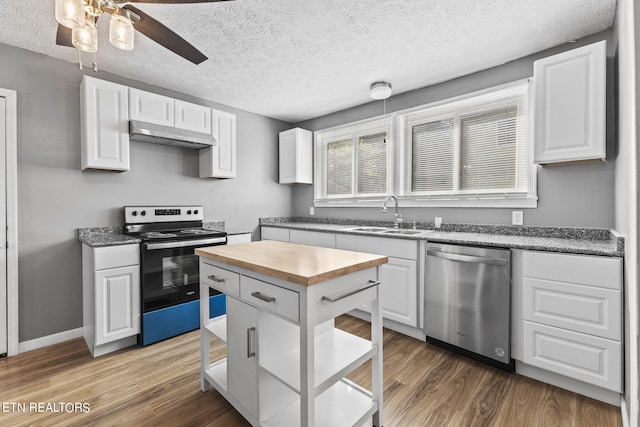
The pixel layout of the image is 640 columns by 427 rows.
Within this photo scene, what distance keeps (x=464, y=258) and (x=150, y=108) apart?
10.1 feet

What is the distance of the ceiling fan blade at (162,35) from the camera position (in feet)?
5.08

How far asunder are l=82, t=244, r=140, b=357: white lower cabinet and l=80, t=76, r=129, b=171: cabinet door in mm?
→ 776

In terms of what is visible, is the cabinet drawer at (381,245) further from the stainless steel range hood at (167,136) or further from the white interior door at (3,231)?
→ the white interior door at (3,231)

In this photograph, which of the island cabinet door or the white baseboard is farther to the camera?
the white baseboard

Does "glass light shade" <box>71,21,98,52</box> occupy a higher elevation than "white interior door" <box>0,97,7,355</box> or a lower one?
higher

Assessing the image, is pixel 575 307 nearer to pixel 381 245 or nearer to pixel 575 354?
pixel 575 354

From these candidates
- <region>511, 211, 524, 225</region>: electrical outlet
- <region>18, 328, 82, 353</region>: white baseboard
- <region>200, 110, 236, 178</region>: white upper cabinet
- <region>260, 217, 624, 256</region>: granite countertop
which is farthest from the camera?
<region>200, 110, 236, 178</region>: white upper cabinet

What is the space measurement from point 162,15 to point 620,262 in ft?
10.5

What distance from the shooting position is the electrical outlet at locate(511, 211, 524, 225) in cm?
253

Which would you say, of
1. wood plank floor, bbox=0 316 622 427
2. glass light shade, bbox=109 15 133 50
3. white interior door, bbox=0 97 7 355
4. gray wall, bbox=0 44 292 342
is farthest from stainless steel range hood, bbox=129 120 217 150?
wood plank floor, bbox=0 316 622 427

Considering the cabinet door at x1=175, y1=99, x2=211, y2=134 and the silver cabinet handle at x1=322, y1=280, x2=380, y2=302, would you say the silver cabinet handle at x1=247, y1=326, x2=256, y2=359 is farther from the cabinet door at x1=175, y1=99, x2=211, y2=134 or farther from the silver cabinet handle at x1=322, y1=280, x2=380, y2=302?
the cabinet door at x1=175, y1=99, x2=211, y2=134

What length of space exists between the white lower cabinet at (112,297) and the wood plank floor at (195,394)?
0.14m

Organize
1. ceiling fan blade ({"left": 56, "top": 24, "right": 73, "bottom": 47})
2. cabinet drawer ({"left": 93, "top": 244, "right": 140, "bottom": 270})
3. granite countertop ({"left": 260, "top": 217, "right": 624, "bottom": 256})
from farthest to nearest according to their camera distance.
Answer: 1. cabinet drawer ({"left": 93, "top": 244, "right": 140, "bottom": 270})
2. granite countertop ({"left": 260, "top": 217, "right": 624, "bottom": 256})
3. ceiling fan blade ({"left": 56, "top": 24, "right": 73, "bottom": 47})

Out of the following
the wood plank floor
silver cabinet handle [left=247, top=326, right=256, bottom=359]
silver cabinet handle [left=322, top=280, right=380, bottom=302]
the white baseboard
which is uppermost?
silver cabinet handle [left=322, top=280, right=380, bottom=302]
